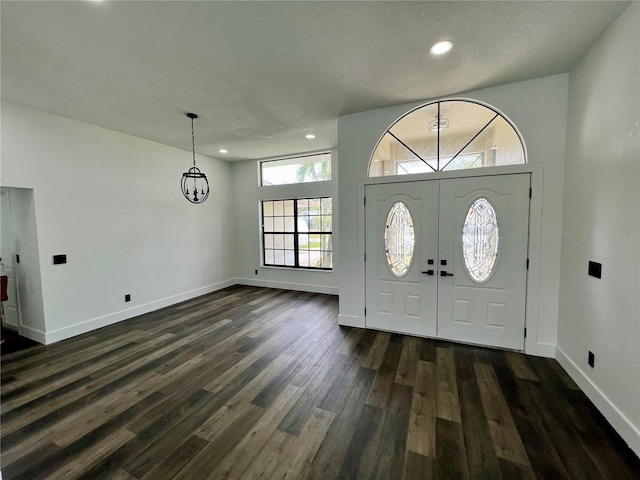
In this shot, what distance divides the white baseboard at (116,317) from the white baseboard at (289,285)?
0.89 meters

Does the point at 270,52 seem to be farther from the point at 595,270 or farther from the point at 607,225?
the point at 595,270

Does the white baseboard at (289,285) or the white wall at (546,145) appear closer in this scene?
the white wall at (546,145)

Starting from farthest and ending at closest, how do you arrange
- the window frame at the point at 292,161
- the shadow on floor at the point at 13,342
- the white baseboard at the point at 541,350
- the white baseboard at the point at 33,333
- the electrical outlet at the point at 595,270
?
the window frame at the point at 292,161, the white baseboard at the point at 33,333, the shadow on floor at the point at 13,342, the white baseboard at the point at 541,350, the electrical outlet at the point at 595,270

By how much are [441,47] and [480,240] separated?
2.12 m

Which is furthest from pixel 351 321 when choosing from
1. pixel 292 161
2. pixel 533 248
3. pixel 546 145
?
pixel 292 161

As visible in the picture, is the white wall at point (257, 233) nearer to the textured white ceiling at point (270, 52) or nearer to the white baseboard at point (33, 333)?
the textured white ceiling at point (270, 52)

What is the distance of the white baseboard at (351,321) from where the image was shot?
3.89 meters

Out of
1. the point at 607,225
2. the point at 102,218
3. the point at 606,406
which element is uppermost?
the point at 102,218

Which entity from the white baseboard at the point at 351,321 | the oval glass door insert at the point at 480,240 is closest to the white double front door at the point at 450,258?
the oval glass door insert at the point at 480,240

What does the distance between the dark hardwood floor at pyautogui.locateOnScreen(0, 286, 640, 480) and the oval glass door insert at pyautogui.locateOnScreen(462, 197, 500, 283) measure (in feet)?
3.22

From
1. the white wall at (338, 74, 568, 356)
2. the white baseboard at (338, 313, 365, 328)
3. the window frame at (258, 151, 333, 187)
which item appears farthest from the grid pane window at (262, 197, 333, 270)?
the white wall at (338, 74, 568, 356)

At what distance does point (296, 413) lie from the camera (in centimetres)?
218

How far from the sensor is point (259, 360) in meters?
3.03

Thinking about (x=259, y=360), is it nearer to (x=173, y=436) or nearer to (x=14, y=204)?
(x=173, y=436)
